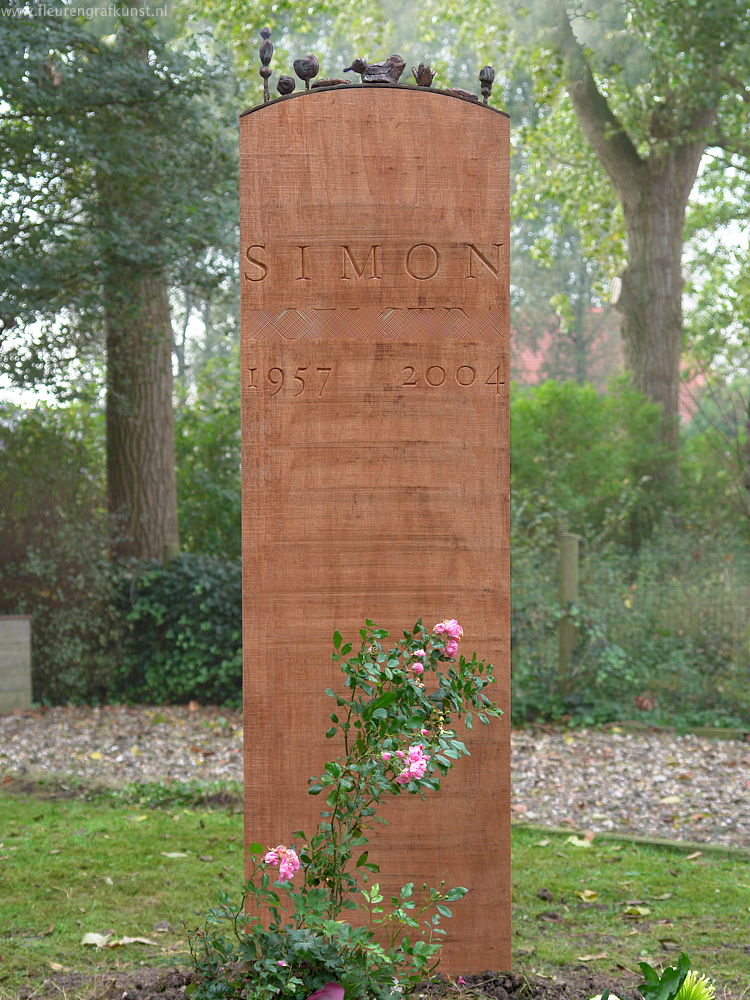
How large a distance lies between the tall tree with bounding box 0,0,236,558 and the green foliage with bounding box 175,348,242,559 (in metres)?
0.82

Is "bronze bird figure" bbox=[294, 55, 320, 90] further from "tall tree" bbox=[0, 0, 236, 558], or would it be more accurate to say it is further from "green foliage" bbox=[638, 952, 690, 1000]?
"tall tree" bbox=[0, 0, 236, 558]

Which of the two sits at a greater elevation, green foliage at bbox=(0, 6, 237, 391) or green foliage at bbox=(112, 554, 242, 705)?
green foliage at bbox=(0, 6, 237, 391)

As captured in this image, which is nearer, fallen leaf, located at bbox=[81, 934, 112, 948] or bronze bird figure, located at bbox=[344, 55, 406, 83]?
bronze bird figure, located at bbox=[344, 55, 406, 83]

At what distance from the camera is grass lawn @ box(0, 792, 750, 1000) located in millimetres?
3570

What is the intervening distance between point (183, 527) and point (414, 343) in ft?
25.8

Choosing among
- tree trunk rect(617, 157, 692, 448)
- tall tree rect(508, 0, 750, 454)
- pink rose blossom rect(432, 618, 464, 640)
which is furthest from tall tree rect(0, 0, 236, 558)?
pink rose blossom rect(432, 618, 464, 640)

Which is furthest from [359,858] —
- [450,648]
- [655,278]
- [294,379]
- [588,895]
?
[655,278]

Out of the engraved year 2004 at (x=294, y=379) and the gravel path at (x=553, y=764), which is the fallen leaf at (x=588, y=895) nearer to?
the gravel path at (x=553, y=764)

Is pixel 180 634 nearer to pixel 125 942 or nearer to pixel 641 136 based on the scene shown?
pixel 125 942

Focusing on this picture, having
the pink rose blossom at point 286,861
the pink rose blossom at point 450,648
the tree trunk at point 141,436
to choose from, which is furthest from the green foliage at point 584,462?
the pink rose blossom at point 286,861

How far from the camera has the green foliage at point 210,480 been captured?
1064cm

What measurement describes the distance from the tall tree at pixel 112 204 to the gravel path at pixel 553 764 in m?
1.96

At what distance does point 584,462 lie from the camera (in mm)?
10883

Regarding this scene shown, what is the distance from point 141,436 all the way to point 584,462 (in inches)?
173
